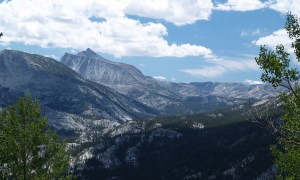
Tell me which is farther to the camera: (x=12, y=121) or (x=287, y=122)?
(x=12, y=121)

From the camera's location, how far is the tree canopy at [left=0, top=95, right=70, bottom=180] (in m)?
46.2

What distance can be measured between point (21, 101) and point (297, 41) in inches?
1262

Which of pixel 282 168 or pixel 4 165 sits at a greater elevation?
pixel 282 168

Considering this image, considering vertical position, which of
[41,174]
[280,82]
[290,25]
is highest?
[290,25]

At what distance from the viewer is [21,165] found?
46625mm

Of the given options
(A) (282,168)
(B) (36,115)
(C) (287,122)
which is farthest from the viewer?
(B) (36,115)

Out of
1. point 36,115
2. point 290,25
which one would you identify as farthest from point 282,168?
point 36,115

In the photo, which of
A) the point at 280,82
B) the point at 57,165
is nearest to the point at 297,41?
the point at 280,82

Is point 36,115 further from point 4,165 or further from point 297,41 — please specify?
point 297,41

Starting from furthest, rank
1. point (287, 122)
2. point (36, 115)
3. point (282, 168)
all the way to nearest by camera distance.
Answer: point (36, 115)
point (282, 168)
point (287, 122)

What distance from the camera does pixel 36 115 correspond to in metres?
49.9

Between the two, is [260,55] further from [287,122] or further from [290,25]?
[287,122]

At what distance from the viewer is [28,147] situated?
4722 cm

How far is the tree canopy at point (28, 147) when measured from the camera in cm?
4616
